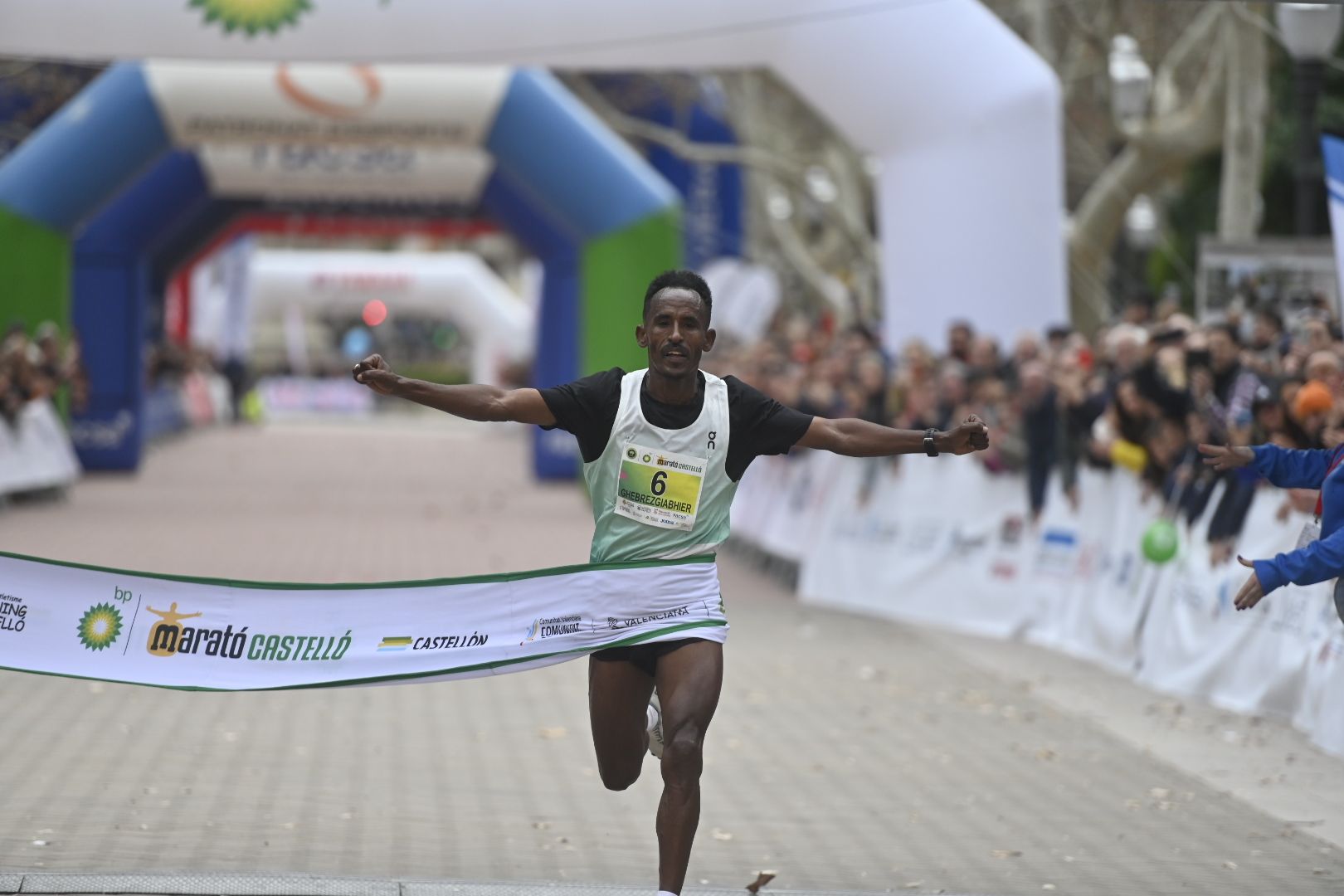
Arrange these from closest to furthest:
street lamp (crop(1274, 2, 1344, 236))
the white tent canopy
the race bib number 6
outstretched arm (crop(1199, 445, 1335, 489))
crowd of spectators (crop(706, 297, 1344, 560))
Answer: the race bib number 6
outstretched arm (crop(1199, 445, 1335, 489))
crowd of spectators (crop(706, 297, 1344, 560))
street lamp (crop(1274, 2, 1344, 236))
the white tent canopy

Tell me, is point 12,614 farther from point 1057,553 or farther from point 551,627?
point 1057,553

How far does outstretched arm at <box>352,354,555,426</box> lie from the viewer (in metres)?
5.39

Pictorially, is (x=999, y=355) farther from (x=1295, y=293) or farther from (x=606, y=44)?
(x=606, y=44)

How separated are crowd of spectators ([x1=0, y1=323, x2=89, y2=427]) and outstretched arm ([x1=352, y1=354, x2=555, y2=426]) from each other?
14.4 meters

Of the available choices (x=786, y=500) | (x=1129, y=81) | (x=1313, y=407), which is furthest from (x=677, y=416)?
(x=1129, y=81)

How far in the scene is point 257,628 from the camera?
242 inches

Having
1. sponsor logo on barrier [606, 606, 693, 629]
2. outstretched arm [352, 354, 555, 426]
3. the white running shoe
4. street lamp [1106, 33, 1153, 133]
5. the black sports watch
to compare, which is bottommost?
the white running shoe

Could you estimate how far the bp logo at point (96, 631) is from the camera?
6.13 m

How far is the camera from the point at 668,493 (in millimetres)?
5668

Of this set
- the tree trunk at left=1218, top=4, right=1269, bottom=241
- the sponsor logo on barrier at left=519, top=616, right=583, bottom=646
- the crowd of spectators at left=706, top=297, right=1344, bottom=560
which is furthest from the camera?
the tree trunk at left=1218, top=4, right=1269, bottom=241

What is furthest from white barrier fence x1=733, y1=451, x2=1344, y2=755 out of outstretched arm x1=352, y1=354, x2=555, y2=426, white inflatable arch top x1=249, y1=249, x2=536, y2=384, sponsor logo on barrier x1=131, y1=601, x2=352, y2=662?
white inflatable arch top x1=249, y1=249, x2=536, y2=384

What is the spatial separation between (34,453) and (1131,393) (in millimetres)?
12858

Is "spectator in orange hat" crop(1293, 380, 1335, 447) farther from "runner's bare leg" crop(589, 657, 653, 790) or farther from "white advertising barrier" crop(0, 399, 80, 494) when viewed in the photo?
"white advertising barrier" crop(0, 399, 80, 494)

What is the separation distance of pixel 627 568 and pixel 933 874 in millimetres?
1602
